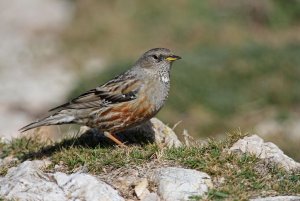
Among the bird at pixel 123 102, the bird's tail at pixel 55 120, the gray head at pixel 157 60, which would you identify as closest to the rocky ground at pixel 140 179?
the bird at pixel 123 102

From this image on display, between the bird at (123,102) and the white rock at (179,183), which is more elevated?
the bird at (123,102)

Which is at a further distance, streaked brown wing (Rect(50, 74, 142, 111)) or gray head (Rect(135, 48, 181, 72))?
gray head (Rect(135, 48, 181, 72))

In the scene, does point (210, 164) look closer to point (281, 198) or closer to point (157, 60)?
point (281, 198)

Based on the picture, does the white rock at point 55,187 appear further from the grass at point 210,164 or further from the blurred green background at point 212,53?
the blurred green background at point 212,53

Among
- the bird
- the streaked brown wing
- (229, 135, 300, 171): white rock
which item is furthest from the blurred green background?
(229, 135, 300, 171): white rock

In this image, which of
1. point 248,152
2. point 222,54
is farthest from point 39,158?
point 222,54

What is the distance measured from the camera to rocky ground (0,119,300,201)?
8234 mm

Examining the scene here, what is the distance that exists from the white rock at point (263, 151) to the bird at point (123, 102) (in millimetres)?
1676

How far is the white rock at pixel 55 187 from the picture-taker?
27.0ft

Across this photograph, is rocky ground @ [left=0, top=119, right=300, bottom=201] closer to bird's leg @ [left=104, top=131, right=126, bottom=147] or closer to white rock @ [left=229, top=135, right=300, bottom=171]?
white rock @ [left=229, top=135, right=300, bottom=171]

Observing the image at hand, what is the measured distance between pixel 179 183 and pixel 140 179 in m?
0.50

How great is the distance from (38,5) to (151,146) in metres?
18.3

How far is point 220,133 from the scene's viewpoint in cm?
1638

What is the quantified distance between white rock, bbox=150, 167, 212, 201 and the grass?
0.41 feet
